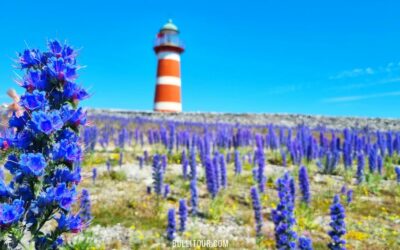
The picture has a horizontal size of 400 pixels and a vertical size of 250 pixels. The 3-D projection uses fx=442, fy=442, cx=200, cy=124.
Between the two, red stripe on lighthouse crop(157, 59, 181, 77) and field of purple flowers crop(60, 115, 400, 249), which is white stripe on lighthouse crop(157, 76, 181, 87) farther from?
field of purple flowers crop(60, 115, 400, 249)

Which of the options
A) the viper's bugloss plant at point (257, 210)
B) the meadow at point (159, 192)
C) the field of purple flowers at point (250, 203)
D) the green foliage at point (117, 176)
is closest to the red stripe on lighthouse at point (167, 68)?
the meadow at point (159, 192)

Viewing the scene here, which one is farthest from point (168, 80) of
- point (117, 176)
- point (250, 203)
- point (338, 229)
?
point (338, 229)

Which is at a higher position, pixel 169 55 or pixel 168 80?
pixel 169 55

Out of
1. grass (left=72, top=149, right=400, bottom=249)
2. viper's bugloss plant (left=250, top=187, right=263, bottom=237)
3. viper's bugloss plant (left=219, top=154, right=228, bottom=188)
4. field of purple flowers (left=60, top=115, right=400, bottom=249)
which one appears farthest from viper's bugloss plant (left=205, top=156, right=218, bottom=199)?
viper's bugloss plant (left=250, top=187, right=263, bottom=237)

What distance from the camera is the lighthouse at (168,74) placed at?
3859 cm

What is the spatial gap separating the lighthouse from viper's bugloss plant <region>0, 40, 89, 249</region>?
117 ft

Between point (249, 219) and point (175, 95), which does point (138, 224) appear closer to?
point (249, 219)

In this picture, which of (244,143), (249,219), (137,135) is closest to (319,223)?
(249,219)

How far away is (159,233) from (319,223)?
287cm

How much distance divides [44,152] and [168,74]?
122 feet

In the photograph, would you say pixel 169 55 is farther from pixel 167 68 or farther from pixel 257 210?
pixel 257 210

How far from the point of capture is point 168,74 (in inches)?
1555

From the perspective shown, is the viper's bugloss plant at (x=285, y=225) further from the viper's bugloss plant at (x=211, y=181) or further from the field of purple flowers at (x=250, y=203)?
the viper's bugloss plant at (x=211, y=181)

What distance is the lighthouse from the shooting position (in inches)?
1519
